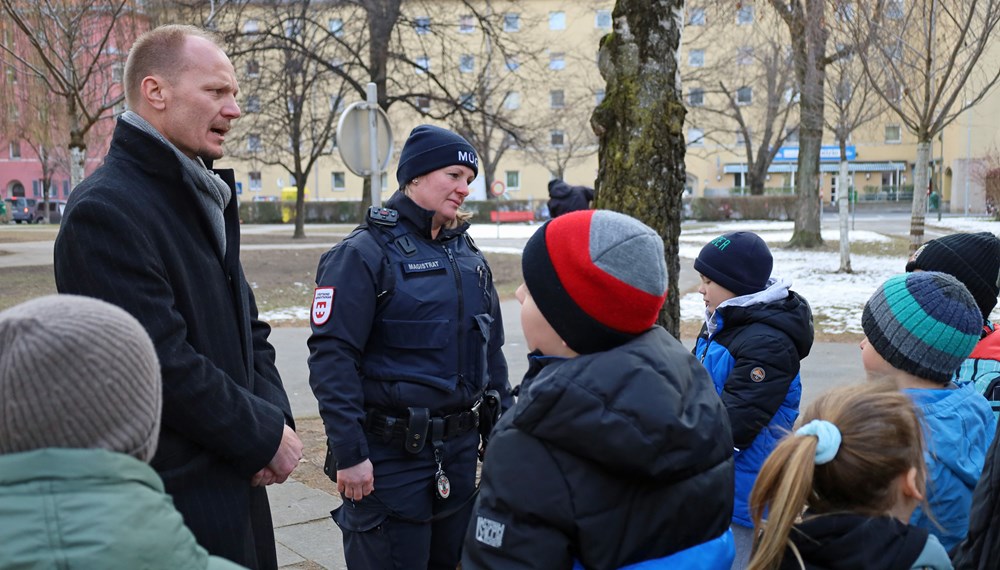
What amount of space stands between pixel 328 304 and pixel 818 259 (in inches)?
762

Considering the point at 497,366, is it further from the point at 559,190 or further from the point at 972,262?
the point at 559,190

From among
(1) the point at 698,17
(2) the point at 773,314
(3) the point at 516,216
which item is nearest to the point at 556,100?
(3) the point at 516,216

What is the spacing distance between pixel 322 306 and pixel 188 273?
0.68 meters

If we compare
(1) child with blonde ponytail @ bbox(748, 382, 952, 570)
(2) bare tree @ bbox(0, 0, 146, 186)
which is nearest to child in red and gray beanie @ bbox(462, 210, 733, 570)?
(1) child with blonde ponytail @ bbox(748, 382, 952, 570)

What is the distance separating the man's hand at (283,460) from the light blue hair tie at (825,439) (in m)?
1.50

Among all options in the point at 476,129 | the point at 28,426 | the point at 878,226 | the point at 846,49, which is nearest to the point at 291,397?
the point at 28,426

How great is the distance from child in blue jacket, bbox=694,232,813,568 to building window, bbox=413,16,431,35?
1813cm

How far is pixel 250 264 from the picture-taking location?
21.3 m

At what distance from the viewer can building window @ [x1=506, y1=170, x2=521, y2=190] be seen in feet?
226

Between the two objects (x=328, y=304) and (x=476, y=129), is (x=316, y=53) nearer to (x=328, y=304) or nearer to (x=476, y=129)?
(x=476, y=129)

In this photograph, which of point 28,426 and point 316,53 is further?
point 316,53

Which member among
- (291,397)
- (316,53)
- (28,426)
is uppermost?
(316,53)

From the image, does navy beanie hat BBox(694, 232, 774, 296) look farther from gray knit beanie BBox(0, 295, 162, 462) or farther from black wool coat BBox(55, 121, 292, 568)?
gray knit beanie BBox(0, 295, 162, 462)

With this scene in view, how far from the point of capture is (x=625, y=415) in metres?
1.79
